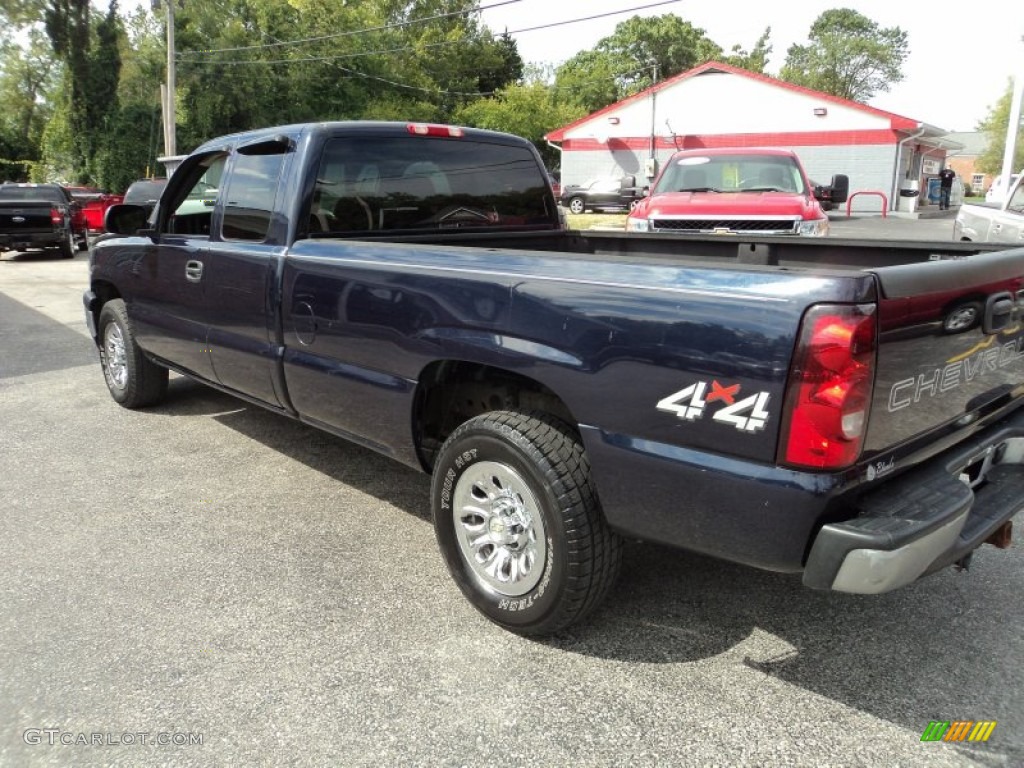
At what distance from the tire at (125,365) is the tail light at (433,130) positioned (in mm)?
2663

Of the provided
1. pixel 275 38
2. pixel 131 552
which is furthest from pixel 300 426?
pixel 275 38

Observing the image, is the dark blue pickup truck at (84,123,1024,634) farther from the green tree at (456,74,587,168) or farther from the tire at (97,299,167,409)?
the green tree at (456,74,587,168)

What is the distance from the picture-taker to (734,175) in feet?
30.5

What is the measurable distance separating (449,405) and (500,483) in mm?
644

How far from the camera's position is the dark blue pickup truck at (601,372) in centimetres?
213

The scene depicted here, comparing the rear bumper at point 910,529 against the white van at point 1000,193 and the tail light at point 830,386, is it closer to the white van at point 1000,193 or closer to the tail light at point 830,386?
the tail light at point 830,386

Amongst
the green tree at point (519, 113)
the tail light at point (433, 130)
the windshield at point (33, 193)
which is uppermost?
the green tree at point (519, 113)

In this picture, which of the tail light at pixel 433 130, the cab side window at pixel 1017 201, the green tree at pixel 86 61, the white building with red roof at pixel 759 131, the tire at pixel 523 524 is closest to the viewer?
the tire at pixel 523 524

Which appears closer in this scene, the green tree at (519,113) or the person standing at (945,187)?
the person standing at (945,187)

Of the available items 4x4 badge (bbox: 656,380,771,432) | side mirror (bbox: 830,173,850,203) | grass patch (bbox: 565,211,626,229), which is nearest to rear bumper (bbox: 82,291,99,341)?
4x4 badge (bbox: 656,380,771,432)

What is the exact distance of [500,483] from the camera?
115 inches

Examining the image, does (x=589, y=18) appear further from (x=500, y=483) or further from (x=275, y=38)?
(x=275, y=38)

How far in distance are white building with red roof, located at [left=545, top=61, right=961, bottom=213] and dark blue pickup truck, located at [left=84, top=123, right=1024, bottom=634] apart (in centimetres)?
2671

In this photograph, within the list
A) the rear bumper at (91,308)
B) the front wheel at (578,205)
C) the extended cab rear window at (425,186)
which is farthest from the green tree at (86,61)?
the extended cab rear window at (425,186)
